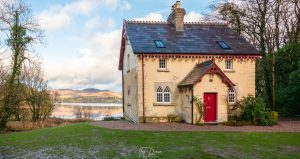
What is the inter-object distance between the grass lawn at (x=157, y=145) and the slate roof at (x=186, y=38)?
907cm

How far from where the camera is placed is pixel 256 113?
1016 inches

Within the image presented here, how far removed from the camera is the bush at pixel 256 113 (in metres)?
25.5

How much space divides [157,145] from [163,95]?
11464mm

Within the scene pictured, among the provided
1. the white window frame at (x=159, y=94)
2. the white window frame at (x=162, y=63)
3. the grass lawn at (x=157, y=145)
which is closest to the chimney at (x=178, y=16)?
the white window frame at (x=162, y=63)

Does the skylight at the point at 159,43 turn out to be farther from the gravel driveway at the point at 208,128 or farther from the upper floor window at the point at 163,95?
the gravel driveway at the point at 208,128

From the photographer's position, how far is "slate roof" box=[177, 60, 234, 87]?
2529 centimetres

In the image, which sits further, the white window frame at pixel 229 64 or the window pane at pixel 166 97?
the white window frame at pixel 229 64

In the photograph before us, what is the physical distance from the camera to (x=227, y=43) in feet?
96.8

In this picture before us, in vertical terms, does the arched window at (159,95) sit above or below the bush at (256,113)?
above

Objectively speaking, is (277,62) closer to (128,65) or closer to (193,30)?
(193,30)

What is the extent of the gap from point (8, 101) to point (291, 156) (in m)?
27.8

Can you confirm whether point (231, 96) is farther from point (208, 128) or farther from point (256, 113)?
point (208, 128)

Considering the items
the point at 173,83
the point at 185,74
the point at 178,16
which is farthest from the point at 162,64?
the point at 178,16

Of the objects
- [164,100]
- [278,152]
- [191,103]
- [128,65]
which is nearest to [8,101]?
[128,65]
